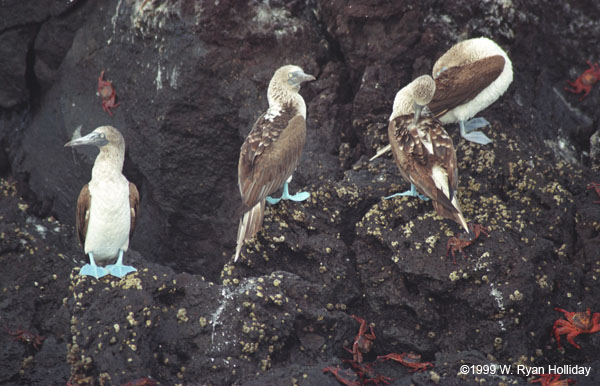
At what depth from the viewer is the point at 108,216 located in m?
5.41

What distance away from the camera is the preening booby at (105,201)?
5379mm

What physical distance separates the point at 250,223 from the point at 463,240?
1673 mm

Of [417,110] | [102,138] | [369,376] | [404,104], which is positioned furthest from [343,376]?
[102,138]

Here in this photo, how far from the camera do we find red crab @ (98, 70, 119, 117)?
752 centimetres

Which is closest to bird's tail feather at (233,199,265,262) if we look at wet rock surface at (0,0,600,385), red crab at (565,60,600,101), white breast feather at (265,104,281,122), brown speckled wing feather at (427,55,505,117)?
wet rock surface at (0,0,600,385)

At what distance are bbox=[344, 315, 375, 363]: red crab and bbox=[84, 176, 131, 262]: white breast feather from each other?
2.06 metres

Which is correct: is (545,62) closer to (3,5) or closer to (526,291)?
(526,291)

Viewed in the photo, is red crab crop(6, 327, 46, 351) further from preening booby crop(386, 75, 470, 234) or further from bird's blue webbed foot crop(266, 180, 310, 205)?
preening booby crop(386, 75, 470, 234)

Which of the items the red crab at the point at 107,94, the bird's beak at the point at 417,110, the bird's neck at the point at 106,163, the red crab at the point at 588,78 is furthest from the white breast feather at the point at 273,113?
the red crab at the point at 588,78

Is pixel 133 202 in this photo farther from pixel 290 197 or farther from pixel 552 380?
pixel 552 380

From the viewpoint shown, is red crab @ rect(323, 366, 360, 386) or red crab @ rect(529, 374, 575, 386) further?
red crab @ rect(529, 374, 575, 386)

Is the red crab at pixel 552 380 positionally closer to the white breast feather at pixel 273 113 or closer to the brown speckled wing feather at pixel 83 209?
the white breast feather at pixel 273 113

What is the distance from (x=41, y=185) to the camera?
8555 mm

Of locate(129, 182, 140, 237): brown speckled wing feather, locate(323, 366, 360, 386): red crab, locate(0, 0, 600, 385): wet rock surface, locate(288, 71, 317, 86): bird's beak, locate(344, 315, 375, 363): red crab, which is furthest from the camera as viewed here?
locate(288, 71, 317, 86): bird's beak
